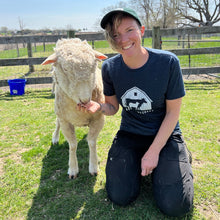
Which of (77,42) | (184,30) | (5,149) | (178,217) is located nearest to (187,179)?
(178,217)

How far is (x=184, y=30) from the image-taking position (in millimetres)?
7102

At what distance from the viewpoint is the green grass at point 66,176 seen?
7.04 feet

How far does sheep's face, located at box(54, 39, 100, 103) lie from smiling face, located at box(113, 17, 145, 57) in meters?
0.30

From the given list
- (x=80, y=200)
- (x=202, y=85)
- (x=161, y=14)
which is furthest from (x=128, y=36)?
(x=161, y=14)

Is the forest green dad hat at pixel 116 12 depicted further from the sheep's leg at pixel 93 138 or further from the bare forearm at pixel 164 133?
the sheep's leg at pixel 93 138

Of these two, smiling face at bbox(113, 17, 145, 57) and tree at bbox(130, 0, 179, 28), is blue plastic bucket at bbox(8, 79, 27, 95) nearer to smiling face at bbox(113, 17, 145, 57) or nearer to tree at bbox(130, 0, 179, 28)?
smiling face at bbox(113, 17, 145, 57)

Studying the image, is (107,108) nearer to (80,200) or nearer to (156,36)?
(80,200)

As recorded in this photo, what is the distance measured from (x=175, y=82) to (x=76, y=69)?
993 millimetres

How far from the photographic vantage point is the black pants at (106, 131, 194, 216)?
1978 millimetres

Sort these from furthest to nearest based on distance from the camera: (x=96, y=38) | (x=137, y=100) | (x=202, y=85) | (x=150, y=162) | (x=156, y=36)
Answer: (x=96, y=38)
(x=156, y=36)
(x=202, y=85)
(x=137, y=100)
(x=150, y=162)

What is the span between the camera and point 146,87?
2172 mm

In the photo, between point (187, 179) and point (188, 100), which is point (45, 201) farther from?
point (188, 100)

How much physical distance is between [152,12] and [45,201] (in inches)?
1366

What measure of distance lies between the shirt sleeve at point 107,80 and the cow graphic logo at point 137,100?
0.26 metres
